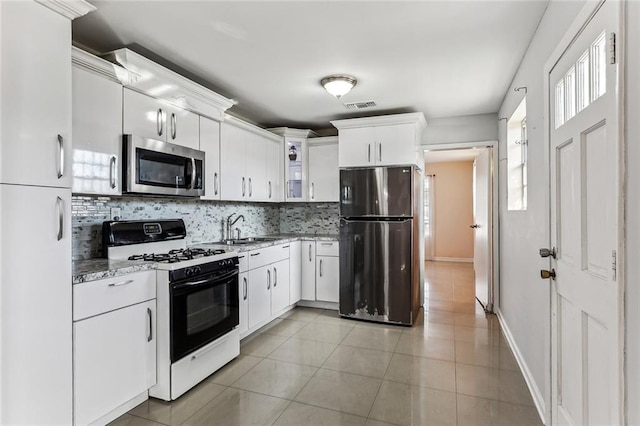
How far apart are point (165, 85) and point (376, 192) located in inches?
91.8

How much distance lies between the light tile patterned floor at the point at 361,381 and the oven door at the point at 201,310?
34 centimetres

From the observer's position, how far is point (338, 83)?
2.96 meters

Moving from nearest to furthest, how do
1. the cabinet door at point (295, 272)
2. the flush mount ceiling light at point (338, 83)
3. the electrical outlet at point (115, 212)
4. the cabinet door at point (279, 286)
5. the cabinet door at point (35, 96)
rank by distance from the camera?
the cabinet door at point (35, 96), the electrical outlet at point (115, 212), the flush mount ceiling light at point (338, 83), the cabinet door at point (279, 286), the cabinet door at point (295, 272)

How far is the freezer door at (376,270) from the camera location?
3.72 m

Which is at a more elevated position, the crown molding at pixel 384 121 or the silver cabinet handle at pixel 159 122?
the crown molding at pixel 384 121

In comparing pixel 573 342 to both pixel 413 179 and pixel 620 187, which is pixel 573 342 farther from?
pixel 413 179

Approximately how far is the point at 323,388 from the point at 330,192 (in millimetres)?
2580

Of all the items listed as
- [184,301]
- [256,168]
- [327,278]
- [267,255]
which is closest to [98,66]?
[184,301]

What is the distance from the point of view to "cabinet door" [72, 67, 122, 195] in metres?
2.07

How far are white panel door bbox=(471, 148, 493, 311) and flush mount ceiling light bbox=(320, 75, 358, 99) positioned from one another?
2.21m

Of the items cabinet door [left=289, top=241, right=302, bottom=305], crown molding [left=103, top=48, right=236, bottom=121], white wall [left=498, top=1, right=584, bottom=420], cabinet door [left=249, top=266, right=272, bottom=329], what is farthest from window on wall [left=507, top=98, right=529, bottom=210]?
crown molding [left=103, top=48, right=236, bottom=121]

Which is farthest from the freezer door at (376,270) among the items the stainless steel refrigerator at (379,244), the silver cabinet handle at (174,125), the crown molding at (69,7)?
the crown molding at (69,7)

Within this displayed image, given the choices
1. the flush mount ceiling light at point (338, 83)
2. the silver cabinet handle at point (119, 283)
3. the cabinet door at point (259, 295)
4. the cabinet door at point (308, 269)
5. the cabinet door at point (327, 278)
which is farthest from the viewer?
the cabinet door at point (308, 269)
